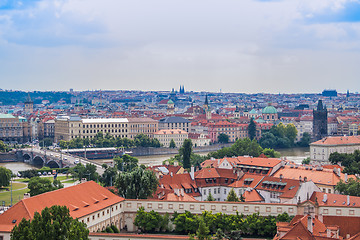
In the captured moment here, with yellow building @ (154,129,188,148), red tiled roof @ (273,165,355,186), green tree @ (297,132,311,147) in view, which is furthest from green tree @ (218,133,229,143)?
red tiled roof @ (273,165,355,186)

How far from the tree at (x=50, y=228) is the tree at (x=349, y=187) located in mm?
22643

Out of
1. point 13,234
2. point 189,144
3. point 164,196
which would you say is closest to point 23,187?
point 189,144

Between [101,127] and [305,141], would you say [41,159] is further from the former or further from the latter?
[305,141]

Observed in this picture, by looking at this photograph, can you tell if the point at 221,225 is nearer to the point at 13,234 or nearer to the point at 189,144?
the point at 13,234

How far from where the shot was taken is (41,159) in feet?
315

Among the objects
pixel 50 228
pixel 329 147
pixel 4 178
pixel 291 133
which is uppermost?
pixel 50 228

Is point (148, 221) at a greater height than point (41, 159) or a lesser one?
greater

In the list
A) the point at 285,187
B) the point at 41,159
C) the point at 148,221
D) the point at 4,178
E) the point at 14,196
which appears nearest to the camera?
the point at 148,221

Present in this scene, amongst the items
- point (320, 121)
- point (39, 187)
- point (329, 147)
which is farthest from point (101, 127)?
point (39, 187)

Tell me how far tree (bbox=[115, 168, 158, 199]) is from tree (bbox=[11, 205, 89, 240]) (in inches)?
626

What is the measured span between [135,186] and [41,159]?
2164 inches

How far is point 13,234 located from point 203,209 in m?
14.6

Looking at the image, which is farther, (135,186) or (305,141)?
(305,141)

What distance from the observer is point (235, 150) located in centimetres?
8200
